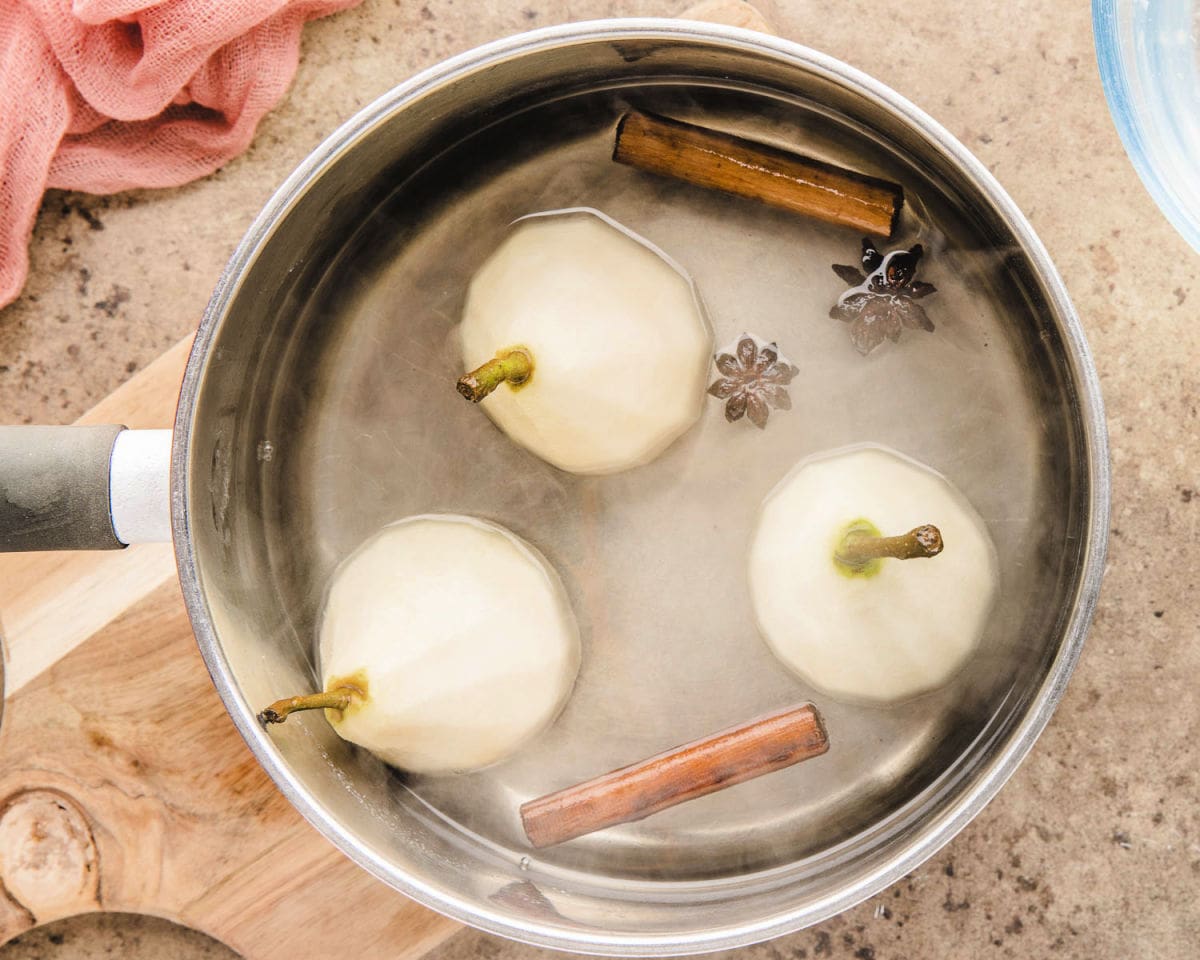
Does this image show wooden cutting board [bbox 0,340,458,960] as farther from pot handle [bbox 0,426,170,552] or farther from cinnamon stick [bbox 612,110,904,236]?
cinnamon stick [bbox 612,110,904,236]

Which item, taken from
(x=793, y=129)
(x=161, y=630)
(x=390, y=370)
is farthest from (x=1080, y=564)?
(x=161, y=630)

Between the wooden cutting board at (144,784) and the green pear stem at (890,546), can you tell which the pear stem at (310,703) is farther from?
the green pear stem at (890,546)

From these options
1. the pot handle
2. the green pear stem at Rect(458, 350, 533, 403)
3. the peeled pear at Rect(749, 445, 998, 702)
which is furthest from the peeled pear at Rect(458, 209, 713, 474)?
the pot handle

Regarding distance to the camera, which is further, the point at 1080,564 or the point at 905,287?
the point at 905,287

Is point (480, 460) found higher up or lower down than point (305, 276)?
lower down

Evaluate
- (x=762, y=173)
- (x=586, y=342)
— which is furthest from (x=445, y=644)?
(x=762, y=173)

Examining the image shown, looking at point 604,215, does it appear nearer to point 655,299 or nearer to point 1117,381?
point 655,299
